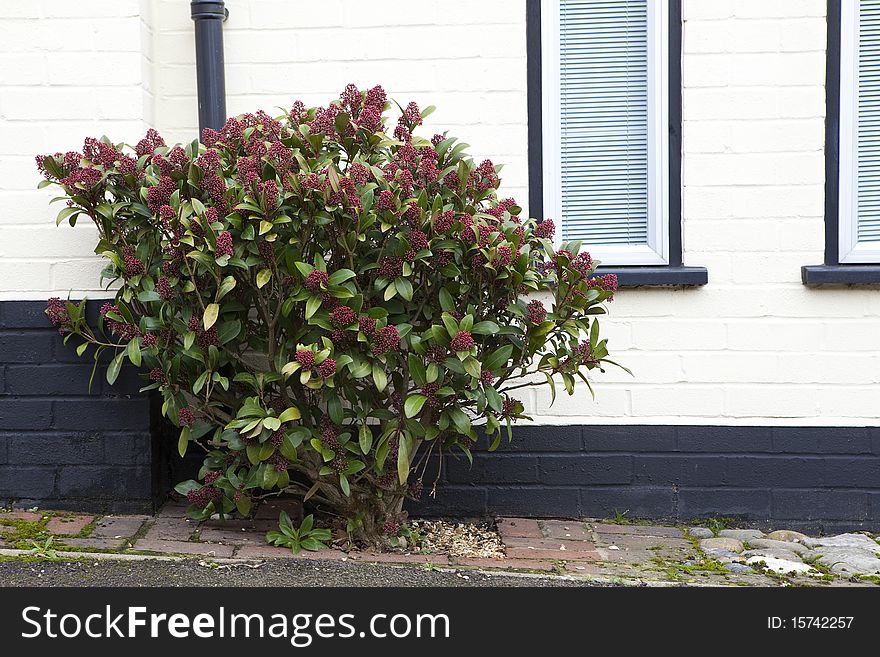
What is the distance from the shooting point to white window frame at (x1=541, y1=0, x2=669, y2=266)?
4.37m

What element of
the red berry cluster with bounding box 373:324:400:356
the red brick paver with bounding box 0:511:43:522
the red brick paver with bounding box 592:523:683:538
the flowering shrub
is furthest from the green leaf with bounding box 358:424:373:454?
the red brick paver with bounding box 0:511:43:522

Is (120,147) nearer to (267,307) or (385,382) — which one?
(267,307)

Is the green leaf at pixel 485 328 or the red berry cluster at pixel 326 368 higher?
the green leaf at pixel 485 328

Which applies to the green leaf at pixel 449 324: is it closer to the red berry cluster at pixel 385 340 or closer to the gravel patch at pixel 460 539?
the red berry cluster at pixel 385 340

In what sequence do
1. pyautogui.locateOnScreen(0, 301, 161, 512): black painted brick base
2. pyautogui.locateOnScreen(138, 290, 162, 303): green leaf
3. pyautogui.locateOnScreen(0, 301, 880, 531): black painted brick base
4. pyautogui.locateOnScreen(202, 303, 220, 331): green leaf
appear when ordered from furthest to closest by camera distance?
1. pyautogui.locateOnScreen(0, 301, 880, 531): black painted brick base
2. pyautogui.locateOnScreen(0, 301, 161, 512): black painted brick base
3. pyautogui.locateOnScreen(138, 290, 162, 303): green leaf
4. pyautogui.locateOnScreen(202, 303, 220, 331): green leaf

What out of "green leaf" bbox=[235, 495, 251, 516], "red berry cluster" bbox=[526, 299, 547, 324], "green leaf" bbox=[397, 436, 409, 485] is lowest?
"green leaf" bbox=[235, 495, 251, 516]

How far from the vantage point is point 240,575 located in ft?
11.4

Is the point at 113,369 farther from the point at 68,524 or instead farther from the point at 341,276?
the point at 341,276

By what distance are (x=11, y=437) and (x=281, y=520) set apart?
128 cm

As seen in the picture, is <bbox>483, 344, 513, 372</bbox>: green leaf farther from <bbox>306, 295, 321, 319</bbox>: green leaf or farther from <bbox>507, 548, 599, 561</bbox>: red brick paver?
<bbox>507, 548, 599, 561</bbox>: red brick paver

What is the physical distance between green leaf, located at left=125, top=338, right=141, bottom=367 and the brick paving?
29.3 inches

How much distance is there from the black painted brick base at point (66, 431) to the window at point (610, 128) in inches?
79.0

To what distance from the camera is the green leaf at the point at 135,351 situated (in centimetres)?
359

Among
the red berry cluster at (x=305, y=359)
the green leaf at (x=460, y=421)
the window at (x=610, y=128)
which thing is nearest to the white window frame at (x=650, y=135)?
the window at (x=610, y=128)
